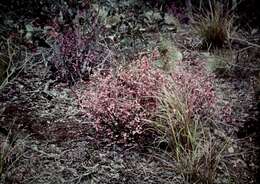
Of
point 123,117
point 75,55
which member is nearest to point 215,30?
point 75,55

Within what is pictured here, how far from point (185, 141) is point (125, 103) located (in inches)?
24.5

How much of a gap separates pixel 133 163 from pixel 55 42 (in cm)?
186

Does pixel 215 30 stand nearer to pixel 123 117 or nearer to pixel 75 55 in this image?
pixel 75 55

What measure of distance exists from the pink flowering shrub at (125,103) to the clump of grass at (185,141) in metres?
0.13

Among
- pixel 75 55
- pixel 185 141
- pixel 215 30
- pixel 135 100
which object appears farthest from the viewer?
pixel 215 30

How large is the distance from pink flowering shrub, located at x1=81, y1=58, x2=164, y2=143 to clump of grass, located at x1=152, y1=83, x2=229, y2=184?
130 millimetres

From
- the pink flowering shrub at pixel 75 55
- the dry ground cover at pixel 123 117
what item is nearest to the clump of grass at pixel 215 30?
the dry ground cover at pixel 123 117

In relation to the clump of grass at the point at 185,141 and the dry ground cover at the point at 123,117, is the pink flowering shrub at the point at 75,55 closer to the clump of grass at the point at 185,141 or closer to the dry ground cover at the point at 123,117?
the dry ground cover at the point at 123,117

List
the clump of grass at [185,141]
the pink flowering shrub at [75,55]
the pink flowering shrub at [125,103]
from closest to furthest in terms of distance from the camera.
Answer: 1. the clump of grass at [185,141]
2. the pink flowering shrub at [125,103]
3. the pink flowering shrub at [75,55]

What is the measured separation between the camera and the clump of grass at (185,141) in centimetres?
295

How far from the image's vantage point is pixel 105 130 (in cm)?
345

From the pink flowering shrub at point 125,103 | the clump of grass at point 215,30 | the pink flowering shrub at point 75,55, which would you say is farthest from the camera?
the clump of grass at point 215,30

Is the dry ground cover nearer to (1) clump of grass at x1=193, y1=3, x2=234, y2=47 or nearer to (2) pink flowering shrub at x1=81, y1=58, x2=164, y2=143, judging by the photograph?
(2) pink flowering shrub at x1=81, y1=58, x2=164, y2=143

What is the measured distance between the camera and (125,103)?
11.0ft
